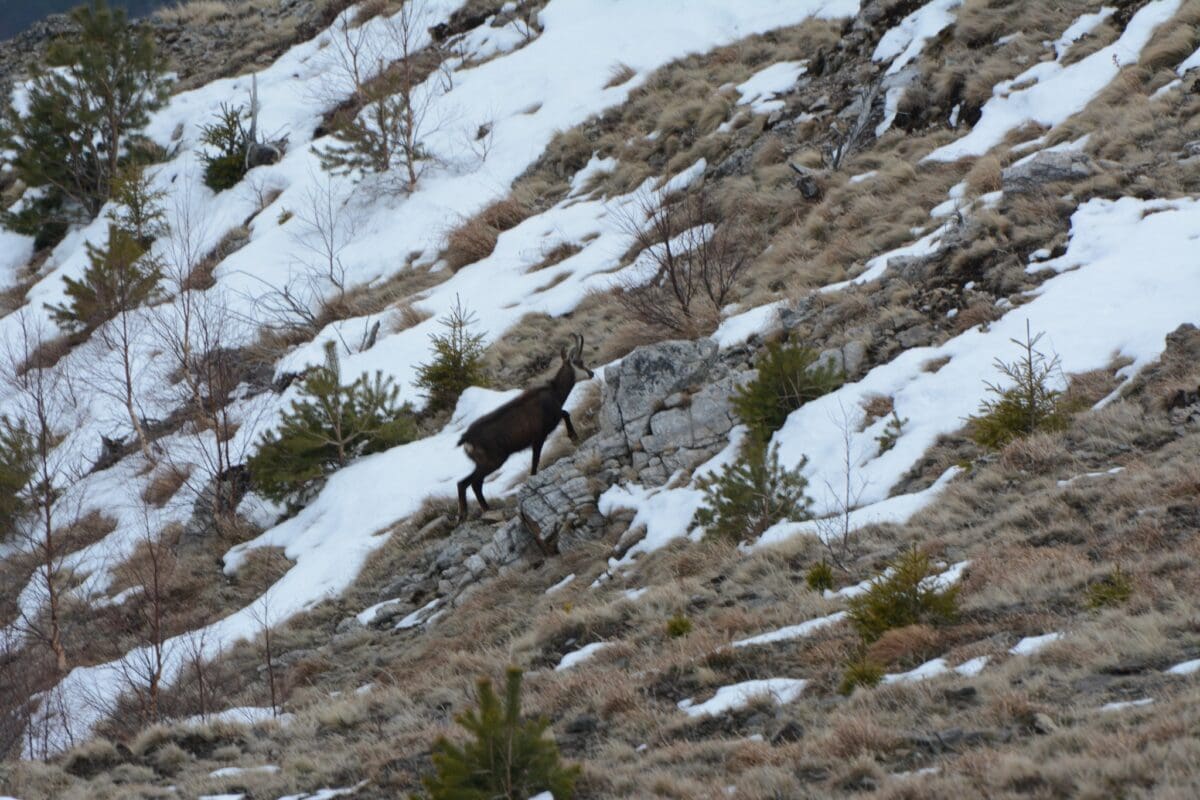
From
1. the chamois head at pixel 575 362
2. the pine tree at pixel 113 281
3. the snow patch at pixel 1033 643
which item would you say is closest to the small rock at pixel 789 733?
the snow patch at pixel 1033 643

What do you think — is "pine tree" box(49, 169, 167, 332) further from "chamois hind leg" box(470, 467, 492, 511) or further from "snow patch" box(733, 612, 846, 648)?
"snow patch" box(733, 612, 846, 648)

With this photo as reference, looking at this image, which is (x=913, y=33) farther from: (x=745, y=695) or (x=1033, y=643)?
(x=745, y=695)

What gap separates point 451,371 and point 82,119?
19584 mm

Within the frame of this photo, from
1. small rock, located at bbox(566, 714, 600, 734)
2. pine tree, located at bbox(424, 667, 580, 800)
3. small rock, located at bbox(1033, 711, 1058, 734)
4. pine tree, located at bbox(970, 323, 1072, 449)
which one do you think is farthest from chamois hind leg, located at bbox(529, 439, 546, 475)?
small rock, located at bbox(1033, 711, 1058, 734)

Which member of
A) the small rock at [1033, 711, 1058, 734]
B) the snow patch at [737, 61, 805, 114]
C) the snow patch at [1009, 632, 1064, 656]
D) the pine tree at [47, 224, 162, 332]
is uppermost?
the pine tree at [47, 224, 162, 332]

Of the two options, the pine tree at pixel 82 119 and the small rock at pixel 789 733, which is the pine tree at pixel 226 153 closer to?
the pine tree at pixel 82 119

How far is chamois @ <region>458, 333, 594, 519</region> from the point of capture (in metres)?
13.2

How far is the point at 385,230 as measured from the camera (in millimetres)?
24344

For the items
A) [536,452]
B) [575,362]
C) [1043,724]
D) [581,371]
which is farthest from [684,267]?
[1043,724]

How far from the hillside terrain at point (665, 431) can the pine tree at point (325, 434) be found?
75 millimetres

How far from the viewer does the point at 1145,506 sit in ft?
24.2

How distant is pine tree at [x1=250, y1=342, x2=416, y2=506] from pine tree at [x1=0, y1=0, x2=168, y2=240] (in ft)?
55.8

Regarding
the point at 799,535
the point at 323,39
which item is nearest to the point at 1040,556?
the point at 799,535

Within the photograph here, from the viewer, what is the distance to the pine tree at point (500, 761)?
497cm
